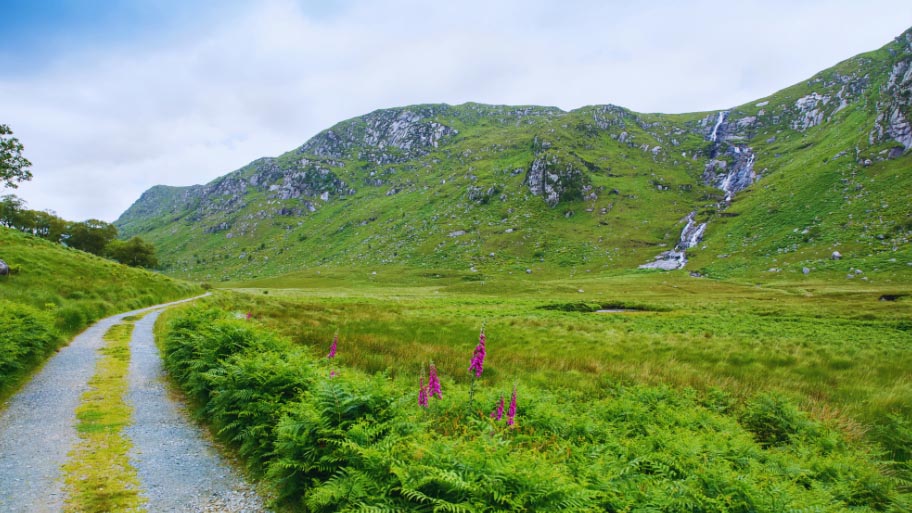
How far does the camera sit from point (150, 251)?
114938 millimetres

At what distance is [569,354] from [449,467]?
1606 centimetres

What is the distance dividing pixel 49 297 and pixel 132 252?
110 m

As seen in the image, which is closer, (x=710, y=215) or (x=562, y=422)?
(x=562, y=422)

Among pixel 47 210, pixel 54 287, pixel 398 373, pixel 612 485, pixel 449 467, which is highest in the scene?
pixel 47 210

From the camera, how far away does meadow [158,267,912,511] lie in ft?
15.9

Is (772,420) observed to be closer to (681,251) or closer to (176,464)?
(176,464)

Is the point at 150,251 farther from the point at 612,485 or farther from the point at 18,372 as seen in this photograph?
the point at 612,485

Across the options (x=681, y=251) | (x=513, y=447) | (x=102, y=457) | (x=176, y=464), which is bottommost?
(x=681, y=251)

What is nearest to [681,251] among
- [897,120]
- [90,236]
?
[897,120]

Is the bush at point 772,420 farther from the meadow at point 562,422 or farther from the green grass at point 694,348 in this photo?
the green grass at point 694,348

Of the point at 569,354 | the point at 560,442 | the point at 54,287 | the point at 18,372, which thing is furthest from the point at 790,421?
the point at 54,287

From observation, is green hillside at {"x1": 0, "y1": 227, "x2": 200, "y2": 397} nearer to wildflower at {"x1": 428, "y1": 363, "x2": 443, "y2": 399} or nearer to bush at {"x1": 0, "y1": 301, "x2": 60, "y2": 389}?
bush at {"x1": 0, "y1": 301, "x2": 60, "y2": 389}


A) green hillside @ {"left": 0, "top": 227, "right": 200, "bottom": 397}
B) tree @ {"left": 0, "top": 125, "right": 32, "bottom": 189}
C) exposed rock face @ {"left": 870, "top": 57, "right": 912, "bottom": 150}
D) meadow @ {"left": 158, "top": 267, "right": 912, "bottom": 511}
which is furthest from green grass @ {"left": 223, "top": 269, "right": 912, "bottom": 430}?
exposed rock face @ {"left": 870, "top": 57, "right": 912, "bottom": 150}

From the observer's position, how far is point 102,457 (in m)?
7.31
